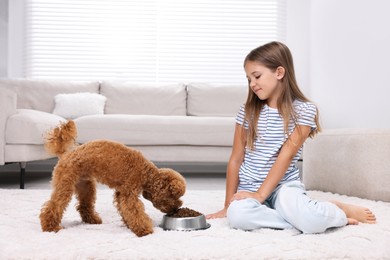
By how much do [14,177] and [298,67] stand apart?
308 centimetres

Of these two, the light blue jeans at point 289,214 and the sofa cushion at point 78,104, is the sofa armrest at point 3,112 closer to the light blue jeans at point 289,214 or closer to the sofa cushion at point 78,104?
the sofa cushion at point 78,104

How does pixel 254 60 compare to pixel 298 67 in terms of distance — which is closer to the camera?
pixel 254 60

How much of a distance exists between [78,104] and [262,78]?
8.20 feet

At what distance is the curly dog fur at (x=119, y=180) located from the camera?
1344 mm

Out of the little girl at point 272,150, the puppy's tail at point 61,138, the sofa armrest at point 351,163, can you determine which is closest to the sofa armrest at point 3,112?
the puppy's tail at point 61,138

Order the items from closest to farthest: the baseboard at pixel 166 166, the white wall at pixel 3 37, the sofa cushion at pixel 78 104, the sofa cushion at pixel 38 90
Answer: the sofa cushion at pixel 78 104, the sofa cushion at pixel 38 90, the baseboard at pixel 166 166, the white wall at pixel 3 37

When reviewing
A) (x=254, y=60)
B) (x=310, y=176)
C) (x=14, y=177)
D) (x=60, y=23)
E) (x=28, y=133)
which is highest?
(x=60, y=23)

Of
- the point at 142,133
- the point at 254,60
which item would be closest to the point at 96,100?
the point at 142,133

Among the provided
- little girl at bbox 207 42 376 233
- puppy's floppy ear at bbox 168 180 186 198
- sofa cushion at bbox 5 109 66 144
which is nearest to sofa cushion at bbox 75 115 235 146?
sofa cushion at bbox 5 109 66 144

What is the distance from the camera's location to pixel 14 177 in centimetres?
362

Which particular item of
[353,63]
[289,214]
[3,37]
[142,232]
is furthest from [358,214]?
[3,37]

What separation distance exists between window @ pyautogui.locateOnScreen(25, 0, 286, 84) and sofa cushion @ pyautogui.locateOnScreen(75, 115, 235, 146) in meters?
1.56

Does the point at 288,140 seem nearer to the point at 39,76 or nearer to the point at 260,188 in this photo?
the point at 260,188

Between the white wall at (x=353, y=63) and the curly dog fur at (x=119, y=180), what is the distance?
1.93 metres
